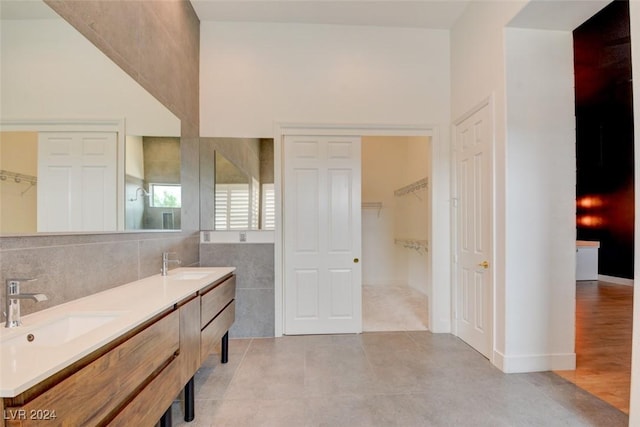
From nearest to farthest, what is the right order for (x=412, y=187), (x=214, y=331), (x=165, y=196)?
(x=214, y=331), (x=165, y=196), (x=412, y=187)

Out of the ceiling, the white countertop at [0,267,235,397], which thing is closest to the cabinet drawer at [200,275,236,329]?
the white countertop at [0,267,235,397]

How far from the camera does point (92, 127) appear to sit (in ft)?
5.93

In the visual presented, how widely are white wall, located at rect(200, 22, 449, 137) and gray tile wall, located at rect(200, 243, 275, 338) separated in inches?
52.4

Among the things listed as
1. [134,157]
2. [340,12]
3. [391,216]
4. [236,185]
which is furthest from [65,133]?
[391,216]

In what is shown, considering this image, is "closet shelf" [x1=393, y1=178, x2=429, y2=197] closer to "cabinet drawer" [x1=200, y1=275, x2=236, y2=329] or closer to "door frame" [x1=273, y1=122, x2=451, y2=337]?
"door frame" [x1=273, y1=122, x2=451, y2=337]

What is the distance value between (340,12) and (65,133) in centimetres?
295

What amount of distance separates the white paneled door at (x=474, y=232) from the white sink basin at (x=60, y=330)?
9.56 ft

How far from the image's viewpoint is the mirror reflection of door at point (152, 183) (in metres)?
2.17

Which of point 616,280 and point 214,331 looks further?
point 616,280

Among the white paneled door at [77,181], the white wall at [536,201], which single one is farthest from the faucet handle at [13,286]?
the white wall at [536,201]

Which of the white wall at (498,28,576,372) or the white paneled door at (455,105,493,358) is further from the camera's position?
the white paneled door at (455,105,493,358)

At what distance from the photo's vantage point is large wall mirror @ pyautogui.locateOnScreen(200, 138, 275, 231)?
3.42m

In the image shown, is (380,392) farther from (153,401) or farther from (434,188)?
(434,188)

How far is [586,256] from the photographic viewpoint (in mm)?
6777
